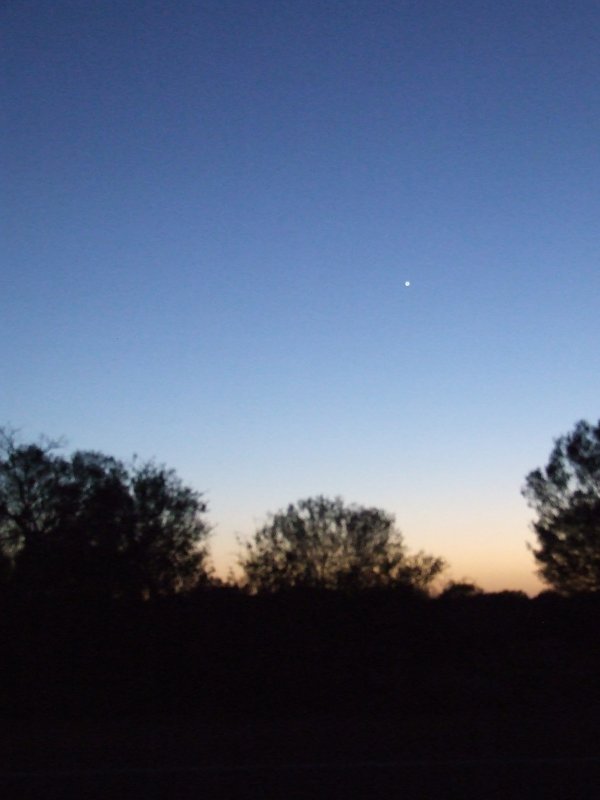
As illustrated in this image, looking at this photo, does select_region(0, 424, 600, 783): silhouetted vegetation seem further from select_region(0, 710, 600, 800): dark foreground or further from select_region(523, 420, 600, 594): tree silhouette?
select_region(523, 420, 600, 594): tree silhouette

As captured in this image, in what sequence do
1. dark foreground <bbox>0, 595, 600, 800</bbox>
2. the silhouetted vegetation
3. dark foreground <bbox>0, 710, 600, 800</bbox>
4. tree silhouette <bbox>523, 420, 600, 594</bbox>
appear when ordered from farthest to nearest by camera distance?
1. tree silhouette <bbox>523, 420, 600, 594</bbox>
2. the silhouetted vegetation
3. dark foreground <bbox>0, 595, 600, 800</bbox>
4. dark foreground <bbox>0, 710, 600, 800</bbox>

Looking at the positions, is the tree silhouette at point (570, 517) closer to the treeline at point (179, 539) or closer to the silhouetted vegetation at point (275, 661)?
the treeline at point (179, 539)

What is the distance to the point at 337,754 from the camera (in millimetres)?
12266

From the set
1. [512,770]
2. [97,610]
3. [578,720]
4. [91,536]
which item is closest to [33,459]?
[91,536]

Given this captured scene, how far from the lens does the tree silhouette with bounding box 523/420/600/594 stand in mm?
43219

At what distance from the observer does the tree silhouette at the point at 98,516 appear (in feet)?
94.9

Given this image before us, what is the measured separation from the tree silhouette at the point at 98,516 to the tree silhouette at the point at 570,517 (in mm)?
16637

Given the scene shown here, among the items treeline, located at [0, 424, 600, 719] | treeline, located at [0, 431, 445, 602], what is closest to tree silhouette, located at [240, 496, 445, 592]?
treeline, located at [0, 431, 445, 602]

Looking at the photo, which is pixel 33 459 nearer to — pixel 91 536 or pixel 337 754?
pixel 91 536

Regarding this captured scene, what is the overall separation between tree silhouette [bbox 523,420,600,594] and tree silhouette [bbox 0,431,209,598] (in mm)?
16637

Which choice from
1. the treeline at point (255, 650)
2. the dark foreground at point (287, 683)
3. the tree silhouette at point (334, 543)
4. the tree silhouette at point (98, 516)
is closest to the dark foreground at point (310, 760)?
the dark foreground at point (287, 683)

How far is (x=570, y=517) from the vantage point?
145ft

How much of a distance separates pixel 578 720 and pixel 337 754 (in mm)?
5559

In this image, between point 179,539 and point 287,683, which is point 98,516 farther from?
point 287,683
